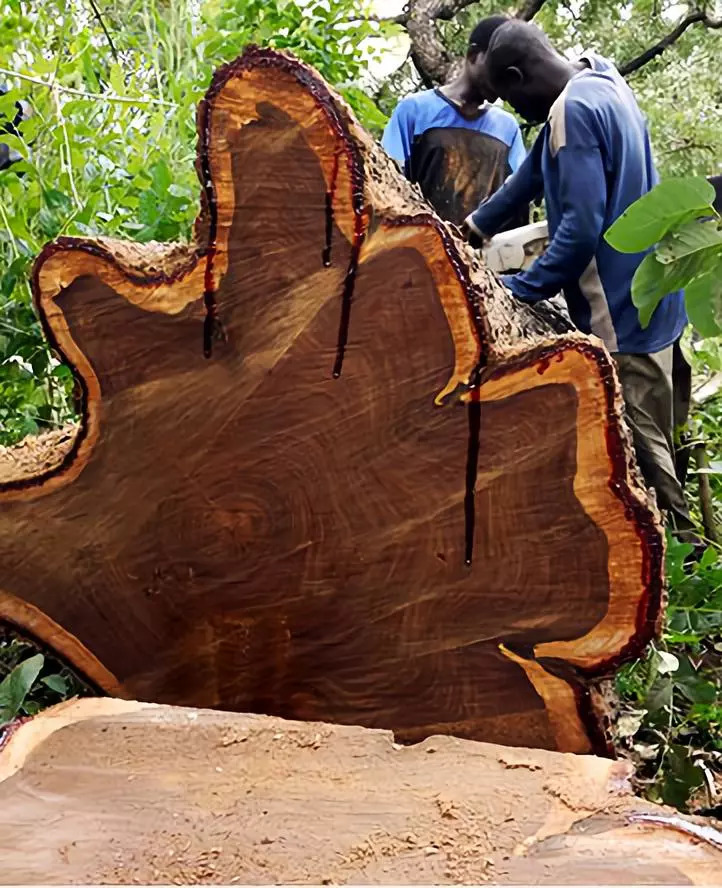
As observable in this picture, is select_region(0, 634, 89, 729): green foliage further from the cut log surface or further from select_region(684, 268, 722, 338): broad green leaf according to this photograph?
select_region(684, 268, 722, 338): broad green leaf

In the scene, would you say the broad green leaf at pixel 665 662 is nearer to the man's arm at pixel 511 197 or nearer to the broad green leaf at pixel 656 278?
the broad green leaf at pixel 656 278

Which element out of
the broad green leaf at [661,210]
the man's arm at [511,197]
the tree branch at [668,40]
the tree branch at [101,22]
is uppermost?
the tree branch at [668,40]

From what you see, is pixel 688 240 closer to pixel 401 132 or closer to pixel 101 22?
pixel 101 22

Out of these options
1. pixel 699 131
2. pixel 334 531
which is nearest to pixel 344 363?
pixel 334 531

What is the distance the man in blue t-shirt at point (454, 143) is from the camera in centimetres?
290

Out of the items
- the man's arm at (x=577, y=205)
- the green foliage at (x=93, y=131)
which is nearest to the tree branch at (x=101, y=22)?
the green foliage at (x=93, y=131)

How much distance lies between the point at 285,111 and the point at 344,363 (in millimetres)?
304

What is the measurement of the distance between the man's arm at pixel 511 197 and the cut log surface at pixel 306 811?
1447 mm

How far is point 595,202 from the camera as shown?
6.02 feet

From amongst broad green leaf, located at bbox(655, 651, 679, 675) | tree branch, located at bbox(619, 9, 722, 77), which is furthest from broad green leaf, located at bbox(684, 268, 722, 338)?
tree branch, located at bbox(619, 9, 722, 77)

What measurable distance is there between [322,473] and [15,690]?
0.59m

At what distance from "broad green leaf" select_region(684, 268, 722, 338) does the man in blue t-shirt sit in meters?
1.85

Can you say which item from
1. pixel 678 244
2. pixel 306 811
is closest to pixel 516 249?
pixel 678 244

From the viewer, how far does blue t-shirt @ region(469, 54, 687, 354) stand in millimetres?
1831
